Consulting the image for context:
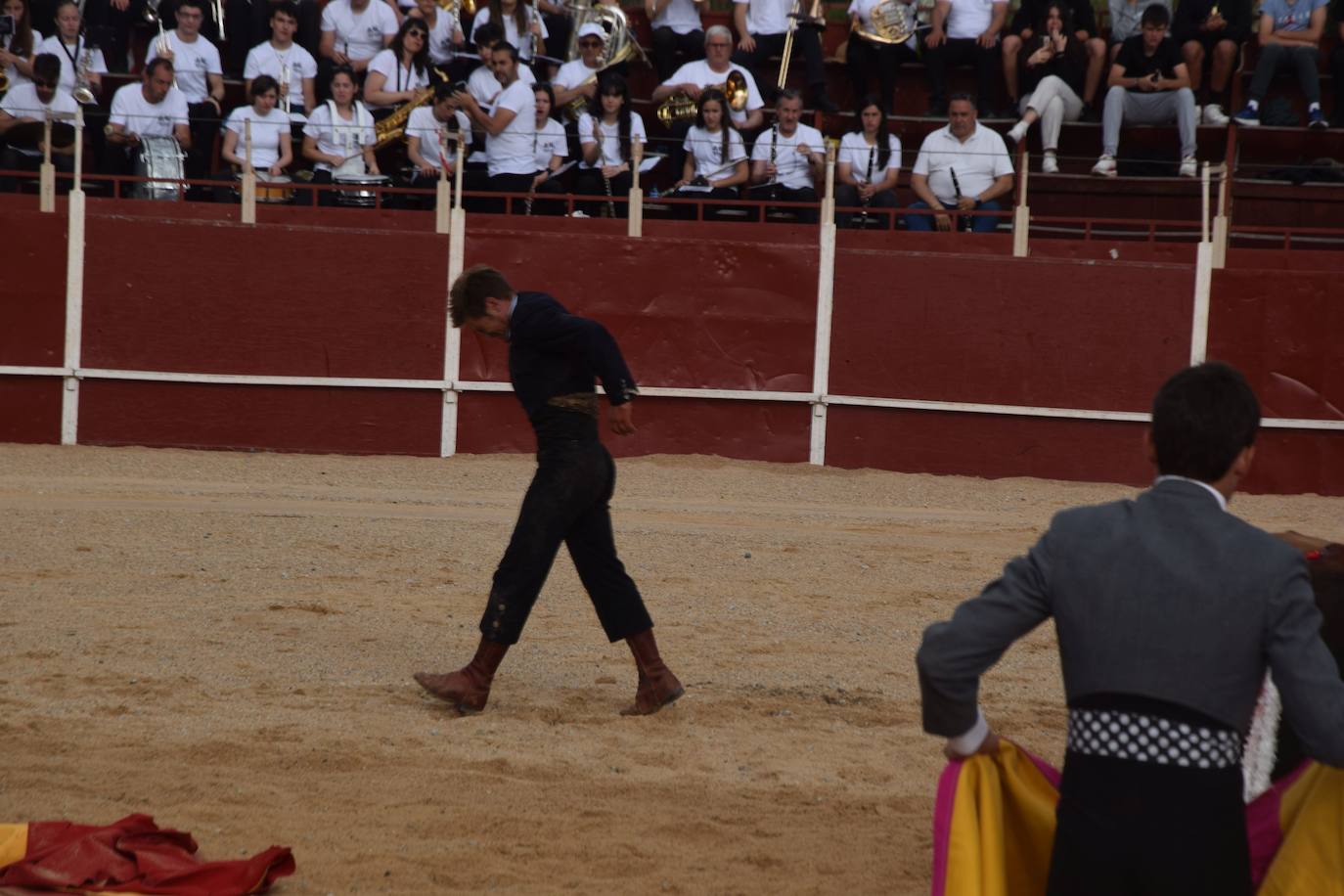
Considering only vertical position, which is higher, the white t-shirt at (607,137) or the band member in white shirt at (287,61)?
the band member in white shirt at (287,61)

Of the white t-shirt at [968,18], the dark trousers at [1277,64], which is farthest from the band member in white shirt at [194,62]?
the dark trousers at [1277,64]

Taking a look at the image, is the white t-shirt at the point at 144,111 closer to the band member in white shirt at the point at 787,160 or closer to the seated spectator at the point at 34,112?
the seated spectator at the point at 34,112

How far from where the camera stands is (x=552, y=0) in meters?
14.9

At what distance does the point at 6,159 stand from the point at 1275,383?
34.4 ft

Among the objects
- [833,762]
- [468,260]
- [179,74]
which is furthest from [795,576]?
[179,74]

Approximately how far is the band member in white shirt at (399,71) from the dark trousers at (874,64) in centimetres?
401

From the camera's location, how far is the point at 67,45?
1362 cm

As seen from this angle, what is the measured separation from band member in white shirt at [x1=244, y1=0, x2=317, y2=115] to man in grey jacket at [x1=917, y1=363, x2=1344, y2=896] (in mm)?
12031

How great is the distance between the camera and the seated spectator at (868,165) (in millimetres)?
13570

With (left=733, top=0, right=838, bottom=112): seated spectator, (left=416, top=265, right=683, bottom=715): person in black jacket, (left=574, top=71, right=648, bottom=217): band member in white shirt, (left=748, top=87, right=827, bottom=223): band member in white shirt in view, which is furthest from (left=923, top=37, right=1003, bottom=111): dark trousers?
(left=416, top=265, right=683, bottom=715): person in black jacket

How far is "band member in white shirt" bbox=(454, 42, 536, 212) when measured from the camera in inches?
521

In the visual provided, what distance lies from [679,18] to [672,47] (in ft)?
1.04

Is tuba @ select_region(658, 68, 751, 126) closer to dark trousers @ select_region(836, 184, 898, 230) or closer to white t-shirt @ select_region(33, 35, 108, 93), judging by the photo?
dark trousers @ select_region(836, 184, 898, 230)

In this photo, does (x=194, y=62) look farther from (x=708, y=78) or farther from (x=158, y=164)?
(x=708, y=78)
